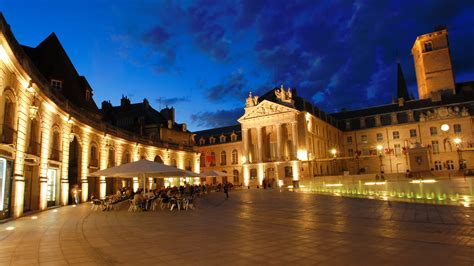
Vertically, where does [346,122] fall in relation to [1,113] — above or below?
above

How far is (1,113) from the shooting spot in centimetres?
1381

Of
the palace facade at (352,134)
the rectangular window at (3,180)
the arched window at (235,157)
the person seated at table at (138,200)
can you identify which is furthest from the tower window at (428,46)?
the rectangular window at (3,180)

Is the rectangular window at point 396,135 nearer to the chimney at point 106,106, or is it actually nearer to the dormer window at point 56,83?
the chimney at point 106,106

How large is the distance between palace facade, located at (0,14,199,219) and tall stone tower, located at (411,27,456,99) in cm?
5950

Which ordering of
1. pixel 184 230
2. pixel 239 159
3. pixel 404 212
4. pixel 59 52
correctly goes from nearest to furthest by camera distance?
pixel 184 230
pixel 404 212
pixel 59 52
pixel 239 159

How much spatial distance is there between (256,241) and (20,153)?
1311cm

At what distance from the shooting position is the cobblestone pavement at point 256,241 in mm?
6645

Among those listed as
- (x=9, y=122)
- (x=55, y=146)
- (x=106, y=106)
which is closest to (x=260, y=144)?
(x=106, y=106)

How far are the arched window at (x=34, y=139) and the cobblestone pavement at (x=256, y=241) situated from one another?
19.9 ft

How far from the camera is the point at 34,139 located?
18.2m

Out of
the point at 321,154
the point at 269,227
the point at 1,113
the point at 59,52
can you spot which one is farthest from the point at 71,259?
the point at 321,154

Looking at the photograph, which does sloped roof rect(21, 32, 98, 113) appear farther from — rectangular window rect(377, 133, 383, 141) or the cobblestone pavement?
rectangular window rect(377, 133, 383, 141)

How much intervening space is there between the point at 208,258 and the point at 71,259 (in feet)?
9.49

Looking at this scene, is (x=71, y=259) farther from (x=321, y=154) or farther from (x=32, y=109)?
(x=321, y=154)
